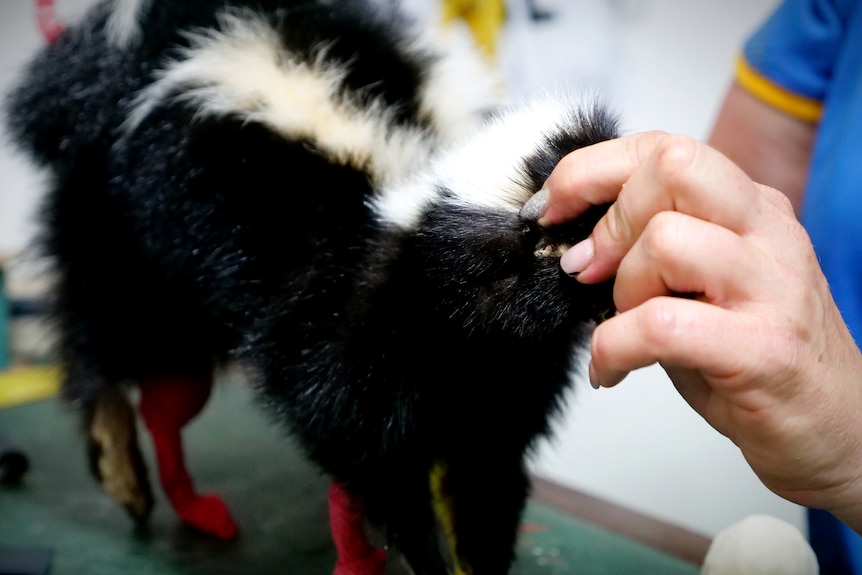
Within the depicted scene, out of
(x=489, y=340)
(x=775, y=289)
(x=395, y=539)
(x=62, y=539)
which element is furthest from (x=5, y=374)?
(x=775, y=289)

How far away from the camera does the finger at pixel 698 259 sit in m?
0.33

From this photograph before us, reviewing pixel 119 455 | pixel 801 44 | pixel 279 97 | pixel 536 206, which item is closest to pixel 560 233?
pixel 536 206

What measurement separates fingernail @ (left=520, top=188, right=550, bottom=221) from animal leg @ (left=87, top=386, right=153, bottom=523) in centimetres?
62

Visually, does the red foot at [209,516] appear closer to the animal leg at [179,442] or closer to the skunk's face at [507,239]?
the animal leg at [179,442]

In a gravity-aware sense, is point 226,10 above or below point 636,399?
above

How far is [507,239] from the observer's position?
1.42 feet

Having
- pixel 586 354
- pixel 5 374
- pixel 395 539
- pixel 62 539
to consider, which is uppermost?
pixel 586 354

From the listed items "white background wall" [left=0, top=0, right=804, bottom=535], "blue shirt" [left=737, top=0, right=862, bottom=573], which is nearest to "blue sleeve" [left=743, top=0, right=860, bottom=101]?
"blue shirt" [left=737, top=0, right=862, bottom=573]

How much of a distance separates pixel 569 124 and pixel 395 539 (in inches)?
12.4

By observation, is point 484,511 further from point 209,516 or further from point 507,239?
point 209,516

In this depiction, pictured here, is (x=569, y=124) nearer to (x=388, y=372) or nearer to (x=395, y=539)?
(x=388, y=372)

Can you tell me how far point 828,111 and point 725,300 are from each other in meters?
0.40

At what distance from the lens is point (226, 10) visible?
2.21ft

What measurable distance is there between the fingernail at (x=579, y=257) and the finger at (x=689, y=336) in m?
0.06
